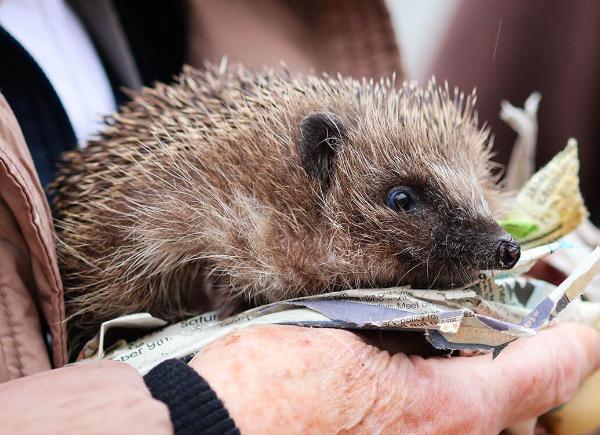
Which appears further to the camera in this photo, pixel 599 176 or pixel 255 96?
pixel 599 176

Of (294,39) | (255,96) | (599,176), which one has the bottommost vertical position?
(599,176)

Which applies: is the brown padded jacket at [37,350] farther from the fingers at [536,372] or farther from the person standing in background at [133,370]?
the fingers at [536,372]

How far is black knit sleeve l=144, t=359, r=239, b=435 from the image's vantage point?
77 centimetres

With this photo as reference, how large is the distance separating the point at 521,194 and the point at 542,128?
39.8 inches

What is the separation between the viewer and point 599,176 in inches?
90.0

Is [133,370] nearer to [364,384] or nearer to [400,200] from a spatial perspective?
[364,384]

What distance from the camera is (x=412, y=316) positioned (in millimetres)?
986

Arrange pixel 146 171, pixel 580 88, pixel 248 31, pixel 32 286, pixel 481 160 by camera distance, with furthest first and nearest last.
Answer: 1. pixel 580 88
2. pixel 248 31
3. pixel 481 160
4. pixel 146 171
5. pixel 32 286

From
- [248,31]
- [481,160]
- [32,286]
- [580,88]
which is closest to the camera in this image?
[32,286]

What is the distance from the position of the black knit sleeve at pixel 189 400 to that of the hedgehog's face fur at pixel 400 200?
41 cm

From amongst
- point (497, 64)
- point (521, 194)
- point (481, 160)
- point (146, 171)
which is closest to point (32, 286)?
point (146, 171)

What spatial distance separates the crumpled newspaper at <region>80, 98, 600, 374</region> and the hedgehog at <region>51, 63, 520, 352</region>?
68 mm

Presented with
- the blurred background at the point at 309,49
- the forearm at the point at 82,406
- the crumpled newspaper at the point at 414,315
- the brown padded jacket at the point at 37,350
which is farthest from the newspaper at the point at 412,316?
the blurred background at the point at 309,49

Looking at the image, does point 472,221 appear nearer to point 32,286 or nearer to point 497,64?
point 32,286
